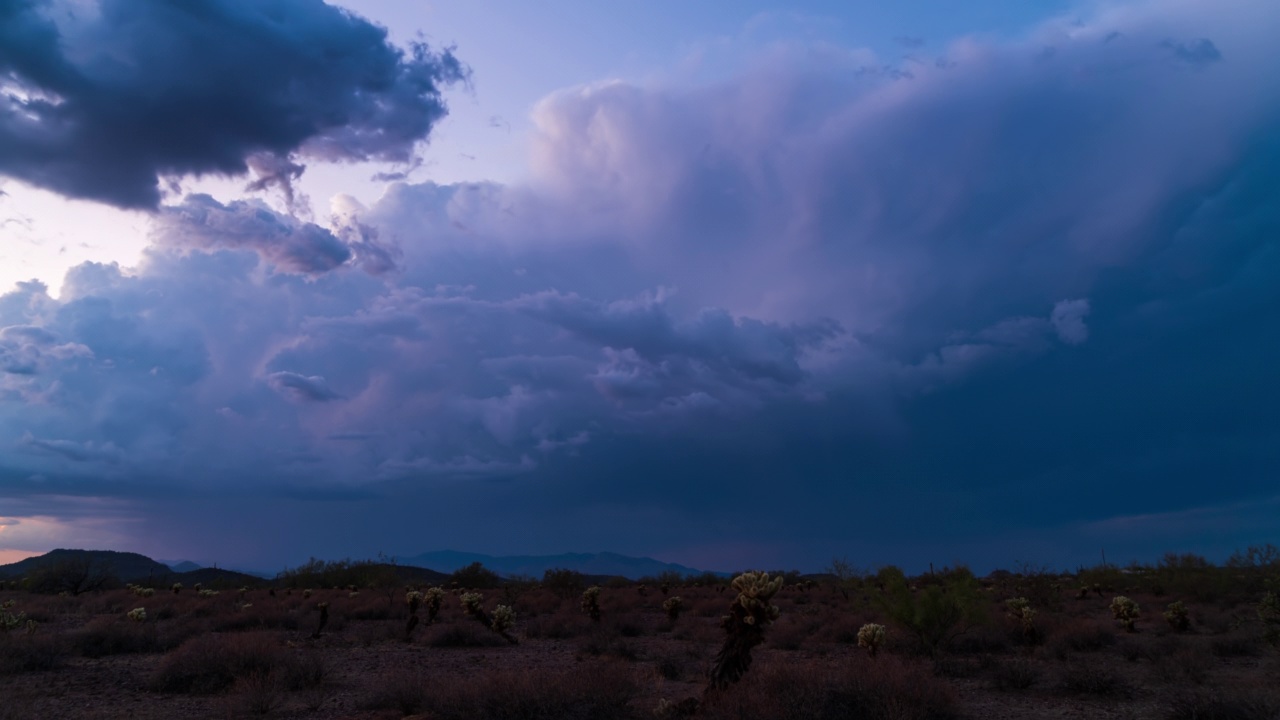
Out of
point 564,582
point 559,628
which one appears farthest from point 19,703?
point 564,582

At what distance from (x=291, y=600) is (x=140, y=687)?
23.0 m

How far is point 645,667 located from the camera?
1766cm

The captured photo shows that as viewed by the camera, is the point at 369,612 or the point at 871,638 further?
the point at 369,612

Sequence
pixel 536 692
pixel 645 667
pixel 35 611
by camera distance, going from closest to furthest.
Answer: pixel 536 692 < pixel 645 667 < pixel 35 611

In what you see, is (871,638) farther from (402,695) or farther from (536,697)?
(402,695)

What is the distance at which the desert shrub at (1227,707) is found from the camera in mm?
10711

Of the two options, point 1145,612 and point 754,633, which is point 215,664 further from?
point 1145,612

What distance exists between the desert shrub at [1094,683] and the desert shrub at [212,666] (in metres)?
15.4

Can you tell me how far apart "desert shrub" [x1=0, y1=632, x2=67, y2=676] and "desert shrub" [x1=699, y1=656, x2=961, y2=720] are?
14934 millimetres

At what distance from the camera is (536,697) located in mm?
11539

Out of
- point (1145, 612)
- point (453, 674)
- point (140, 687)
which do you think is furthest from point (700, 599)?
point (140, 687)

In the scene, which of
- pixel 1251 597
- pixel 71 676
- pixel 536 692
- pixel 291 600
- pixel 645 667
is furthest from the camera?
pixel 291 600

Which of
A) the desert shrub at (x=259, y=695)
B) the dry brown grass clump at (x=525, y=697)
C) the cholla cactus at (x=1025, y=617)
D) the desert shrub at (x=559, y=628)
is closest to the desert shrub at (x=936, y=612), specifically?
the cholla cactus at (x=1025, y=617)

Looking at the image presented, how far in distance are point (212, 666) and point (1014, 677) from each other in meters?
16.0
